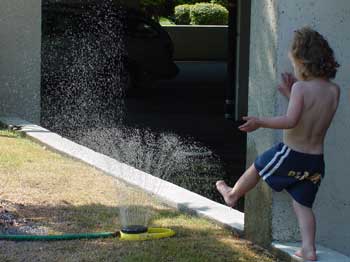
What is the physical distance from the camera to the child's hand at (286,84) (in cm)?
546

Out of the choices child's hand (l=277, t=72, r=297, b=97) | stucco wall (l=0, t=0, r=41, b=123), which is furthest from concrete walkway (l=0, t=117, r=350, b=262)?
stucco wall (l=0, t=0, r=41, b=123)

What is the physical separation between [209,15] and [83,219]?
83.2ft

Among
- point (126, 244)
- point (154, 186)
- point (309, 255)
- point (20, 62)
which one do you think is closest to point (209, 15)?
point (20, 62)

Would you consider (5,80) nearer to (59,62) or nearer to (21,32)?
(21,32)

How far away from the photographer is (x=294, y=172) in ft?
17.5

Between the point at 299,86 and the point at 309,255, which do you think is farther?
the point at 309,255

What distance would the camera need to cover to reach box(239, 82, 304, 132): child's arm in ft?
16.7

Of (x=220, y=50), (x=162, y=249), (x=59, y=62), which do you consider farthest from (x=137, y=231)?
(x=220, y=50)

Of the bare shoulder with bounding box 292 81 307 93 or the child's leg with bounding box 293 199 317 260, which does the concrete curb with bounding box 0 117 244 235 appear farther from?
the bare shoulder with bounding box 292 81 307 93

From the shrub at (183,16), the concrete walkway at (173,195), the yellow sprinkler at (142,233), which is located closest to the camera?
the concrete walkway at (173,195)

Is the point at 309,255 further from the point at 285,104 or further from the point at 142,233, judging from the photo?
the point at 142,233

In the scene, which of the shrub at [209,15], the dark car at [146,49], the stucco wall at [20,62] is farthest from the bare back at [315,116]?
the shrub at [209,15]

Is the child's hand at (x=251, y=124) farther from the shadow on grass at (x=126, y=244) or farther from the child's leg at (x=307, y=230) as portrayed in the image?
the shadow on grass at (x=126, y=244)

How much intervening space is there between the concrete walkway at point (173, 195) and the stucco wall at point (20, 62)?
1.77 meters
